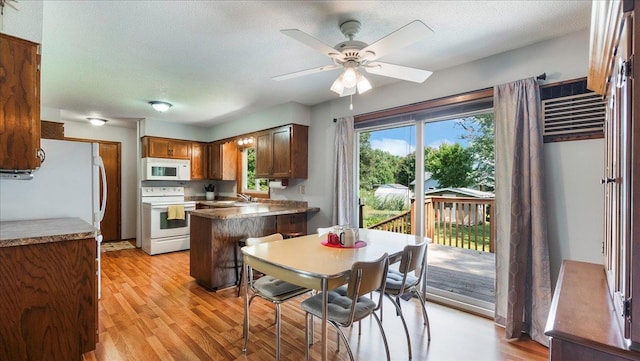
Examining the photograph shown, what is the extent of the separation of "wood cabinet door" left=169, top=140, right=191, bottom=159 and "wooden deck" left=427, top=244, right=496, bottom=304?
476 cm

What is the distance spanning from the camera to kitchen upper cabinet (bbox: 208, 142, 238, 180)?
5.68 metres

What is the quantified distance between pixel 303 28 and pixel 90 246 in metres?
2.11

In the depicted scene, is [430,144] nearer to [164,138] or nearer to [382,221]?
[382,221]

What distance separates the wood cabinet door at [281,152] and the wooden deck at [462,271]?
7.24 ft

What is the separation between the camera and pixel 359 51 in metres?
1.89

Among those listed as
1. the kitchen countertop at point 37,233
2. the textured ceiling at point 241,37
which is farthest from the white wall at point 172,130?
the kitchen countertop at point 37,233

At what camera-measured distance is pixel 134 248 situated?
5410 mm

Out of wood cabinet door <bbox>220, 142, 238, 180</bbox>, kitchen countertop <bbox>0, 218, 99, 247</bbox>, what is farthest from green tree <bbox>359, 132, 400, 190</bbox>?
wood cabinet door <bbox>220, 142, 238, 180</bbox>

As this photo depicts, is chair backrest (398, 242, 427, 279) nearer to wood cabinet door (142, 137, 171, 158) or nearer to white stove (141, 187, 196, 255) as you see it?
white stove (141, 187, 196, 255)

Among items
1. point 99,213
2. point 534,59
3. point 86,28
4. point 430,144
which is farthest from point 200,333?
point 534,59

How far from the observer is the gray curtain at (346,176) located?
12.1 ft

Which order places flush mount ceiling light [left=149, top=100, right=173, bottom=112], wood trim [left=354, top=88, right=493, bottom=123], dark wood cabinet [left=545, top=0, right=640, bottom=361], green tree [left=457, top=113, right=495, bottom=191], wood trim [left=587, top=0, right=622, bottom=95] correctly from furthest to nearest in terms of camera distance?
flush mount ceiling light [left=149, top=100, right=173, bottom=112]
green tree [left=457, top=113, right=495, bottom=191]
wood trim [left=354, top=88, right=493, bottom=123]
wood trim [left=587, top=0, right=622, bottom=95]
dark wood cabinet [left=545, top=0, right=640, bottom=361]

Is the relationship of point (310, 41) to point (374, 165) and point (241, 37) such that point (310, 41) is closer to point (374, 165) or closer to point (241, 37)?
point (241, 37)

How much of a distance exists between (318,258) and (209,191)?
498 centimetres
